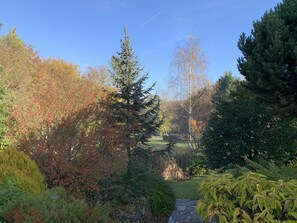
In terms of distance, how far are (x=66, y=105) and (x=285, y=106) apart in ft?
21.9

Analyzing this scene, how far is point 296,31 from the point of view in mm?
6492

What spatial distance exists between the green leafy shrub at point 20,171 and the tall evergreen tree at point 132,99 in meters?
4.06

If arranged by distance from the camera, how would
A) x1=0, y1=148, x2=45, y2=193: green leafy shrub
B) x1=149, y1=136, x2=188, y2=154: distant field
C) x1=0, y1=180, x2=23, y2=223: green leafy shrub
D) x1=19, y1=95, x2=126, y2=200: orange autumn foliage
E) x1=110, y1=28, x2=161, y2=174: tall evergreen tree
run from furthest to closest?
x1=149, y1=136, x2=188, y2=154: distant field < x1=110, y1=28, x2=161, y2=174: tall evergreen tree < x1=19, y1=95, x2=126, y2=200: orange autumn foliage < x1=0, y1=148, x2=45, y2=193: green leafy shrub < x1=0, y1=180, x2=23, y2=223: green leafy shrub

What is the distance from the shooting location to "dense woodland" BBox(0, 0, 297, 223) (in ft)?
9.05

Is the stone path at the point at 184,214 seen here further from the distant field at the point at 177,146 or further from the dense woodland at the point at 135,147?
the distant field at the point at 177,146

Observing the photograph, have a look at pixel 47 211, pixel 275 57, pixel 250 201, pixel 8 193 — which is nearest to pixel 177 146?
pixel 275 57

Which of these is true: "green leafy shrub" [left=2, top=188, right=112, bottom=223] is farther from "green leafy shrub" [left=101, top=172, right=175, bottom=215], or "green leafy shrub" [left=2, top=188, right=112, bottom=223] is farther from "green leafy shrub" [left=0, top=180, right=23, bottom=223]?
"green leafy shrub" [left=101, top=172, right=175, bottom=215]

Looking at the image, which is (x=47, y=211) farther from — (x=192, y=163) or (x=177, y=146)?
(x=177, y=146)

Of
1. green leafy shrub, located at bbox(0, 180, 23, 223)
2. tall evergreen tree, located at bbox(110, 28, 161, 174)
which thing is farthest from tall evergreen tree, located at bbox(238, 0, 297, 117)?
green leafy shrub, located at bbox(0, 180, 23, 223)

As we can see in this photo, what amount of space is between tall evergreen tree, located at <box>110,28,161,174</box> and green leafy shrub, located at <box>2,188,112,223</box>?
5008 millimetres

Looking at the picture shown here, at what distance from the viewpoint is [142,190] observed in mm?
6621

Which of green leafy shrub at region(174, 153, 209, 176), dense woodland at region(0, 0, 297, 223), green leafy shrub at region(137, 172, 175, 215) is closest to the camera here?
dense woodland at region(0, 0, 297, 223)

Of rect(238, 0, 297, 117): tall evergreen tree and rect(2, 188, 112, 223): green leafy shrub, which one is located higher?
rect(238, 0, 297, 117): tall evergreen tree

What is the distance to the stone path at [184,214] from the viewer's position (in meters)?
6.26
